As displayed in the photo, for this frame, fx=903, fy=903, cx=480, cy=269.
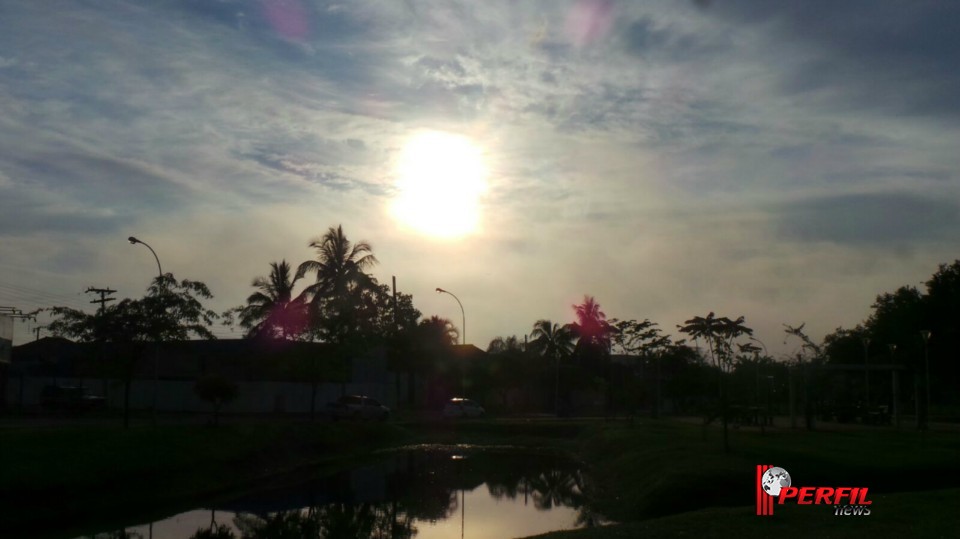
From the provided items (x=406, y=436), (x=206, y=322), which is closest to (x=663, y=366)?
(x=406, y=436)

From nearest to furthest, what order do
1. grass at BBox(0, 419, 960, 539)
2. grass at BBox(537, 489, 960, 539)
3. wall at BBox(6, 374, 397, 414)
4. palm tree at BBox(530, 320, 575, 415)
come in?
grass at BBox(537, 489, 960, 539) → grass at BBox(0, 419, 960, 539) → wall at BBox(6, 374, 397, 414) → palm tree at BBox(530, 320, 575, 415)

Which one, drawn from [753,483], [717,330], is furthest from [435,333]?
[753,483]

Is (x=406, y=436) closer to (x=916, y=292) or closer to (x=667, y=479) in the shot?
(x=667, y=479)

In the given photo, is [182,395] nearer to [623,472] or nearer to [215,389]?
[215,389]

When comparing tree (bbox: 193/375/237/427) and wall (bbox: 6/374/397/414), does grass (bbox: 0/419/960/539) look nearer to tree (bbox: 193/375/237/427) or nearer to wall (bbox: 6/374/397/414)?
tree (bbox: 193/375/237/427)

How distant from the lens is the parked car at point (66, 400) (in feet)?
161

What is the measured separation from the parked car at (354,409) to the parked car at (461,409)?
8.09m

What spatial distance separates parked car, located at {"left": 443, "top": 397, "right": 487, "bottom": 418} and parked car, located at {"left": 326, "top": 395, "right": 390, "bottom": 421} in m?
8.09

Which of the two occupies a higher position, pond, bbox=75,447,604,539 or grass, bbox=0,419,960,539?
grass, bbox=0,419,960,539

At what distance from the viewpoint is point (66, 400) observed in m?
49.3

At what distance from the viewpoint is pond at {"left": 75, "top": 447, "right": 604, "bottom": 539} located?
22.2m

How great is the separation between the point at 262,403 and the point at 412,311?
24600 mm

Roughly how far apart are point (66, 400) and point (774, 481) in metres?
42.8

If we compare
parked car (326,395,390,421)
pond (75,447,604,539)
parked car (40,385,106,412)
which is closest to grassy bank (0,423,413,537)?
pond (75,447,604,539)
